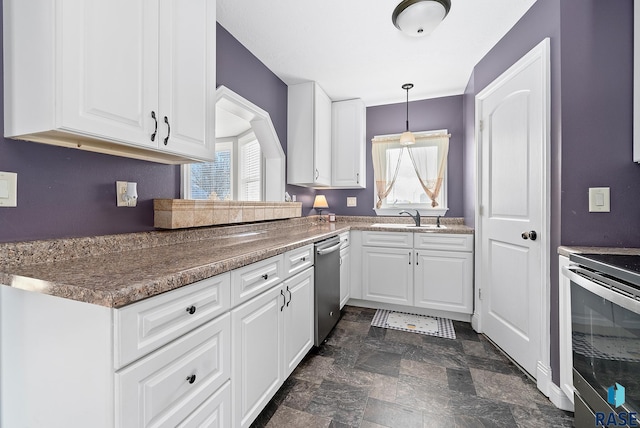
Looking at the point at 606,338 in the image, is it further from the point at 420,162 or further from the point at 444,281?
the point at 420,162

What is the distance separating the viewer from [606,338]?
1.13 meters

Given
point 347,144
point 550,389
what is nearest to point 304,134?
point 347,144

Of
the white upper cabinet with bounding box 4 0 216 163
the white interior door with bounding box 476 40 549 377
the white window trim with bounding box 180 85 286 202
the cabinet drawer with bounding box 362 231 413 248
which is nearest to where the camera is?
the white upper cabinet with bounding box 4 0 216 163

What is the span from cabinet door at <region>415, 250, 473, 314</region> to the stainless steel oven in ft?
4.24

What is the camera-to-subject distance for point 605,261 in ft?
3.87

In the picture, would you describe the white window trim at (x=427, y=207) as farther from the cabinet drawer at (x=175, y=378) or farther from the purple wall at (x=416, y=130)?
the cabinet drawer at (x=175, y=378)

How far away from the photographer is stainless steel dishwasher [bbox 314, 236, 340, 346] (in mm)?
2061

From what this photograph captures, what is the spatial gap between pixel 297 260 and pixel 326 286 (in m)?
0.56

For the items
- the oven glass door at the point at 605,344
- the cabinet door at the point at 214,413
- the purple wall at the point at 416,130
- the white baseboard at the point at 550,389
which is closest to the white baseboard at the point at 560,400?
the white baseboard at the point at 550,389

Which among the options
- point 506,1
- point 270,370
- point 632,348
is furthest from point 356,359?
point 506,1

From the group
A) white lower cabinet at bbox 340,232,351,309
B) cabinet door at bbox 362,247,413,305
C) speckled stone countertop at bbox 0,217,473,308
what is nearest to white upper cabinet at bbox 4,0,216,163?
speckled stone countertop at bbox 0,217,473,308

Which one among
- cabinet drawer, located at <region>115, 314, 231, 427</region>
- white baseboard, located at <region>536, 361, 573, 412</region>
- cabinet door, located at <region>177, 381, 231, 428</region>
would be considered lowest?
white baseboard, located at <region>536, 361, 573, 412</region>

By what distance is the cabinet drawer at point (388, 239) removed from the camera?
2.87 metres

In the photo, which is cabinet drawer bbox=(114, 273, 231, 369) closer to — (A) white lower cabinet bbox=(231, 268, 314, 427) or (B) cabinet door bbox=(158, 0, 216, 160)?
(A) white lower cabinet bbox=(231, 268, 314, 427)
